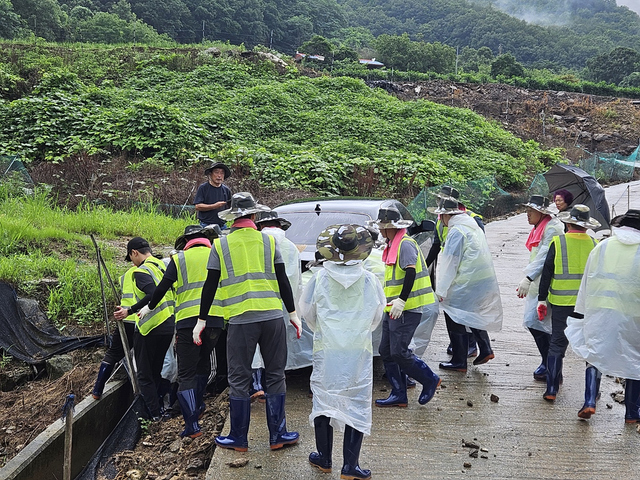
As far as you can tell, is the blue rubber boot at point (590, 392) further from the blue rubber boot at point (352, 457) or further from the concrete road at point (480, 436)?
the blue rubber boot at point (352, 457)

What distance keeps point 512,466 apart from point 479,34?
106 metres

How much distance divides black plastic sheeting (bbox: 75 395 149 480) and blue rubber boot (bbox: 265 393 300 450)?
1.40 m

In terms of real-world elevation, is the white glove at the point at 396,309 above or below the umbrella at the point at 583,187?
below

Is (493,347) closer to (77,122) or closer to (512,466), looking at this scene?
(512,466)

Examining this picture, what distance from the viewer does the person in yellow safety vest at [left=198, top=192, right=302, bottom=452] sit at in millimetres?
4285

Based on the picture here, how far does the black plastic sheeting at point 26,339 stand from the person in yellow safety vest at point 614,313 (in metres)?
5.19

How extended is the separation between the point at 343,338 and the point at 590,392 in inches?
89.9

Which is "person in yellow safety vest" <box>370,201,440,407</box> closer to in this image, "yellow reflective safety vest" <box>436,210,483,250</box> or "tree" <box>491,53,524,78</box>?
"yellow reflective safety vest" <box>436,210,483,250</box>

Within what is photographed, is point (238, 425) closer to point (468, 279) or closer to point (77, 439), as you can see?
point (77, 439)

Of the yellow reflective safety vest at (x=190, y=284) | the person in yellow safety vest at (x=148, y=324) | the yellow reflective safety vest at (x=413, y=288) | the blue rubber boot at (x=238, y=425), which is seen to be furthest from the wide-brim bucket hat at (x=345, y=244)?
the person in yellow safety vest at (x=148, y=324)

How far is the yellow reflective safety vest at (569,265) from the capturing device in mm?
5215

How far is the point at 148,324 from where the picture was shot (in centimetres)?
545

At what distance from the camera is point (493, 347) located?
22.9 feet

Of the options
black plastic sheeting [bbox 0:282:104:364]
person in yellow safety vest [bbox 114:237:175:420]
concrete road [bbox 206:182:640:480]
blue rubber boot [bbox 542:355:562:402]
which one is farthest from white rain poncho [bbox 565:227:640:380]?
black plastic sheeting [bbox 0:282:104:364]
